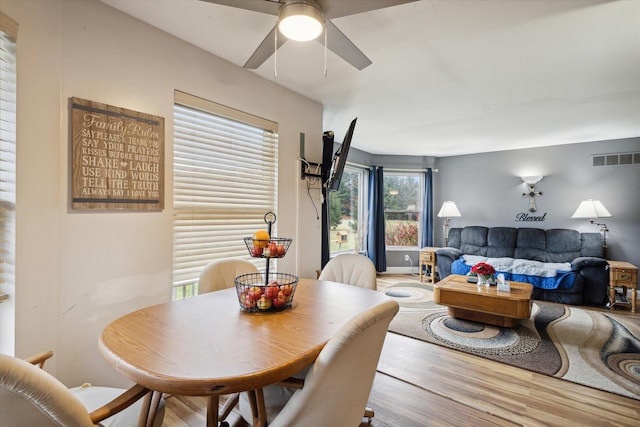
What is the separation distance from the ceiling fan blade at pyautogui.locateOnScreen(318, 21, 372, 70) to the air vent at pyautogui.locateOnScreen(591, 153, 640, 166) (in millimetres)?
5267

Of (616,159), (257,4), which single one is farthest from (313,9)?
(616,159)

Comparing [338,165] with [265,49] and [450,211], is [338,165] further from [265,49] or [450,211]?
[450,211]

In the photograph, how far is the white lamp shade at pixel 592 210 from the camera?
4461 millimetres

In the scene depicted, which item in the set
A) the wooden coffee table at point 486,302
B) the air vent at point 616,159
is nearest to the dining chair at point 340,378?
the wooden coffee table at point 486,302

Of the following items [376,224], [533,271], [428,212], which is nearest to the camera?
[533,271]

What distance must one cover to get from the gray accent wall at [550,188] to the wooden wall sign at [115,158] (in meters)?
5.78

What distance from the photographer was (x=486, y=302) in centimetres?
329

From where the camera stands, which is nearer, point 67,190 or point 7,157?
point 7,157

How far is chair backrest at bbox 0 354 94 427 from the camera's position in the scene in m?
0.76

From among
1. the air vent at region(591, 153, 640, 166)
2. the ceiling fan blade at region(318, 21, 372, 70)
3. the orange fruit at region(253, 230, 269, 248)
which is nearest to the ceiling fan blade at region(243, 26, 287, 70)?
the ceiling fan blade at region(318, 21, 372, 70)

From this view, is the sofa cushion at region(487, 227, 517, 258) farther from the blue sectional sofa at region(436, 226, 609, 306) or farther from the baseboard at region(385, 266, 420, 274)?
the baseboard at region(385, 266, 420, 274)

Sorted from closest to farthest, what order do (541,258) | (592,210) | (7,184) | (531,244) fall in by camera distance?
(7,184) → (592,210) → (541,258) → (531,244)

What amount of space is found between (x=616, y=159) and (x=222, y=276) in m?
6.16

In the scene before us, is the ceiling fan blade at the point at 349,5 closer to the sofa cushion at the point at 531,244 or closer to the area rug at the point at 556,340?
the area rug at the point at 556,340
